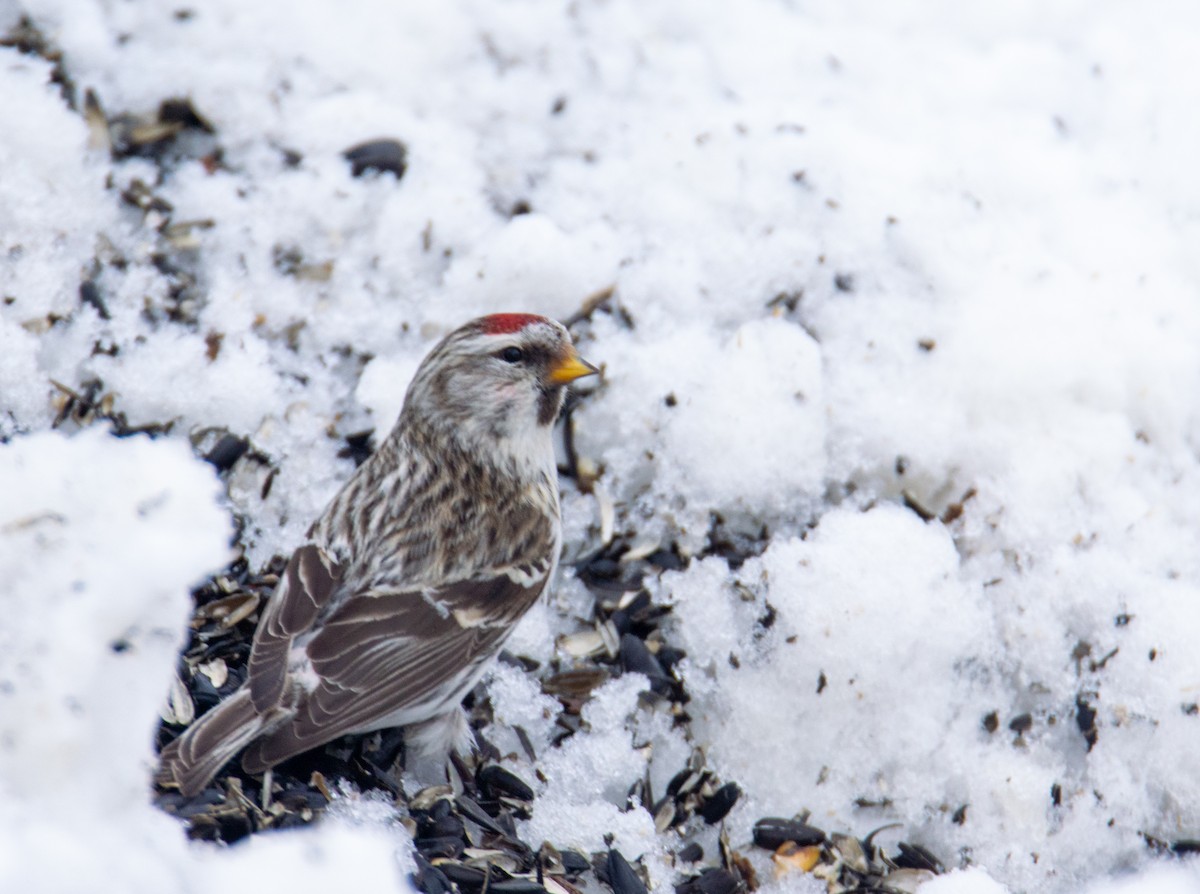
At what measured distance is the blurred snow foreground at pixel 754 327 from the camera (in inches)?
146

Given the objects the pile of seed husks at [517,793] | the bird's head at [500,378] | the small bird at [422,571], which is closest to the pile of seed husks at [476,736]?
the pile of seed husks at [517,793]

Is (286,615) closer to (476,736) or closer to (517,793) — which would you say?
(476,736)

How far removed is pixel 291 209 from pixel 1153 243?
3160 mm

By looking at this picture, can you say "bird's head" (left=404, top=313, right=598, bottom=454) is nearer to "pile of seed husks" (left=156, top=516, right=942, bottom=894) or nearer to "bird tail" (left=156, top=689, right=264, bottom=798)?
"pile of seed husks" (left=156, top=516, right=942, bottom=894)

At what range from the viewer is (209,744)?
2.90 metres

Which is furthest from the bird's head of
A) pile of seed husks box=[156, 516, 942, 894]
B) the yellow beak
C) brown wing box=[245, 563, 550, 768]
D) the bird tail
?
the bird tail

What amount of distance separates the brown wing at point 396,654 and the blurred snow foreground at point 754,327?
24 centimetres

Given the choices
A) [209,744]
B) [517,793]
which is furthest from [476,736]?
[209,744]

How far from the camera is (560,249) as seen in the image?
4.41m

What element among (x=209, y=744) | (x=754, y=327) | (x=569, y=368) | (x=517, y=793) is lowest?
(x=517, y=793)

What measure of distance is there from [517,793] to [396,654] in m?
0.56

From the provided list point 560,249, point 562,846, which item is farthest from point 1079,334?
Result: point 562,846

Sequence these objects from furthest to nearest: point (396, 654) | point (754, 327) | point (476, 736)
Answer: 1. point (754, 327)
2. point (476, 736)
3. point (396, 654)

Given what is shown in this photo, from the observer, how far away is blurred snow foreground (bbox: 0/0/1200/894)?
12.1ft
